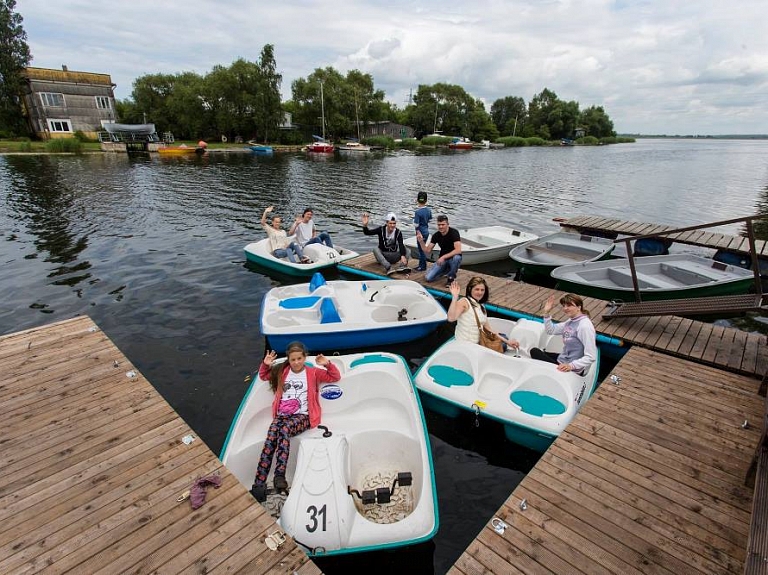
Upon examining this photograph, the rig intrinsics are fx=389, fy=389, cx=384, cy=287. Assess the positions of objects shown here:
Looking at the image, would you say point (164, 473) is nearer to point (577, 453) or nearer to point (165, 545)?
point (165, 545)

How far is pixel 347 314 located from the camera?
905 centimetres

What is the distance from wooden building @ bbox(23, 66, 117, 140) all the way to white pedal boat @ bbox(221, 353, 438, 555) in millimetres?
70609

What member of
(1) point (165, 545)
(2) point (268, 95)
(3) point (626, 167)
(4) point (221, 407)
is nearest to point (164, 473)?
(1) point (165, 545)

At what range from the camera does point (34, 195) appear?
79.6 feet

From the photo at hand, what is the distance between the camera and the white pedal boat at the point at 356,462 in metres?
3.97

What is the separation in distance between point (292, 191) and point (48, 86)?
5222 centimetres

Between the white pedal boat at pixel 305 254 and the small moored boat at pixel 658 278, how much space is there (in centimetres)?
688

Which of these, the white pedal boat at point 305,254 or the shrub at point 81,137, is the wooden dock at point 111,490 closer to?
the white pedal boat at point 305,254

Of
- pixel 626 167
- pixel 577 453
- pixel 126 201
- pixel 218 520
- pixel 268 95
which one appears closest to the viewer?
pixel 218 520

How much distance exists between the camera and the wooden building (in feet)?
181

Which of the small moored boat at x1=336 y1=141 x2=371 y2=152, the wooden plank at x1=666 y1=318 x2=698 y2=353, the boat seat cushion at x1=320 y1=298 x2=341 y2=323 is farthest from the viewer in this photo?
the small moored boat at x1=336 y1=141 x2=371 y2=152

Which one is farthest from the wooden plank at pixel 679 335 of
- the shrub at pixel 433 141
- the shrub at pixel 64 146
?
the shrub at pixel 433 141

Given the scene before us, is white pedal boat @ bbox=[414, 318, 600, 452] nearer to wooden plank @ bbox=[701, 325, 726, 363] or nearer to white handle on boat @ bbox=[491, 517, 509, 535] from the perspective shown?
white handle on boat @ bbox=[491, 517, 509, 535]

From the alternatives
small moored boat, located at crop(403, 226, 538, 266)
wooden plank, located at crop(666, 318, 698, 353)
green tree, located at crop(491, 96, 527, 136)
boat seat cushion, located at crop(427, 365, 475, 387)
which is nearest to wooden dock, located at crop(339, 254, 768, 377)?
wooden plank, located at crop(666, 318, 698, 353)
